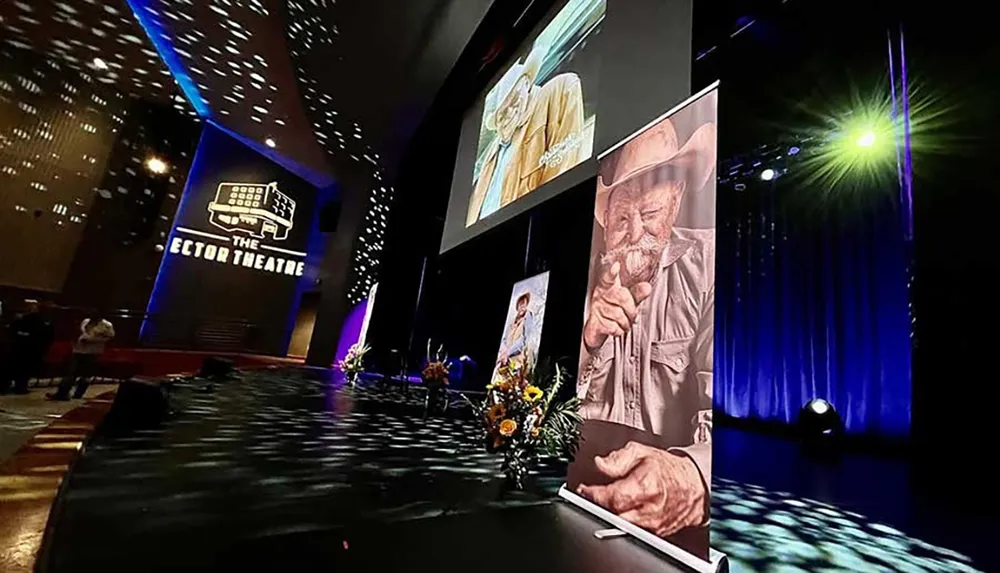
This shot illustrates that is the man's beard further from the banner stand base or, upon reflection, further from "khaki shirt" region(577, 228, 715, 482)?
the banner stand base

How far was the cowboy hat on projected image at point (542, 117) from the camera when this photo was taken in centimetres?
362

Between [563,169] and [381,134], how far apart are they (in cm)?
623

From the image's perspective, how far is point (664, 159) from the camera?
6.22 ft

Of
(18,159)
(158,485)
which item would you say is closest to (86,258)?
(18,159)

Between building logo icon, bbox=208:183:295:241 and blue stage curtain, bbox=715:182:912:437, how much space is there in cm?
1128

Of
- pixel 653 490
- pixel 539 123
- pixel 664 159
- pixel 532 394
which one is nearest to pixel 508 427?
pixel 532 394

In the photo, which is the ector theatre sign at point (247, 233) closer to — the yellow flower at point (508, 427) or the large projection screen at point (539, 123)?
the large projection screen at point (539, 123)

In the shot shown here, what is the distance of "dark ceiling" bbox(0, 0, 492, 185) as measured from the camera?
545 cm

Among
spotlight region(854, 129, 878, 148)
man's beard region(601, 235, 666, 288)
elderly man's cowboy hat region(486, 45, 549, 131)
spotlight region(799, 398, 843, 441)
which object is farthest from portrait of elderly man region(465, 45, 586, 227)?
spotlight region(799, 398, 843, 441)

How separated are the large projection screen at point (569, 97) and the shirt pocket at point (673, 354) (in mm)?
1802

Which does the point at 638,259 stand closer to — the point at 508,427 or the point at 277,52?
the point at 508,427

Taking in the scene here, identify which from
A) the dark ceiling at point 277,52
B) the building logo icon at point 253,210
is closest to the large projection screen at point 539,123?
the dark ceiling at point 277,52

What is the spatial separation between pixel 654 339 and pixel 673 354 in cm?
13

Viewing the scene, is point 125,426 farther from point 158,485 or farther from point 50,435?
point 158,485
